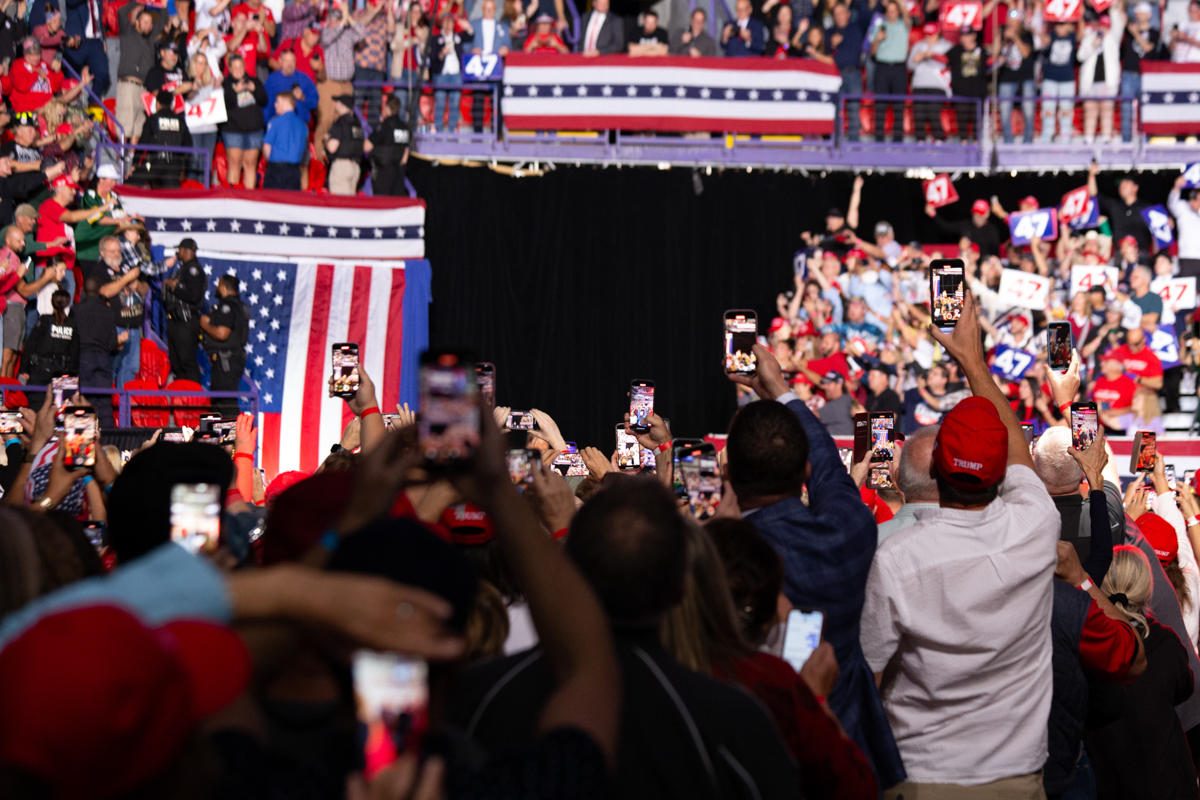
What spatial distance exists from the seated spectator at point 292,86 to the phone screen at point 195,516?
33.5 feet

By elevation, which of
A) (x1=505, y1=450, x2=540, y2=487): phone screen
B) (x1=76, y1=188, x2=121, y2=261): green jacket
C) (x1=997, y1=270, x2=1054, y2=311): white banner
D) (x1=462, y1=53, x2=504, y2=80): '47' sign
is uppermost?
(x1=462, y1=53, x2=504, y2=80): '47' sign

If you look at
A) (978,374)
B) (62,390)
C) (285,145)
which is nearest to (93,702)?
(978,374)

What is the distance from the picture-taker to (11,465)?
20.8 feet

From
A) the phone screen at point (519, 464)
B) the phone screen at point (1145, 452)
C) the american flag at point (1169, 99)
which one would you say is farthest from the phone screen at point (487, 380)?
the american flag at point (1169, 99)

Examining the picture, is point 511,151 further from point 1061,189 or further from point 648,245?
point 1061,189

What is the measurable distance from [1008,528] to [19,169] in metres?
9.90

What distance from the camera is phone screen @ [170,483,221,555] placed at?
1.63m

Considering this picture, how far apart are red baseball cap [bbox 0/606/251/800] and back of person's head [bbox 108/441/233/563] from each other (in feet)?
2.82

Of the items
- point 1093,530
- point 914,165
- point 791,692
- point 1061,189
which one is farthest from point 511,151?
point 791,692

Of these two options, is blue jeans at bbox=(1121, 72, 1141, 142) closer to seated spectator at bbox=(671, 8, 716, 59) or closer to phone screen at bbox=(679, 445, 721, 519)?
seated spectator at bbox=(671, 8, 716, 59)

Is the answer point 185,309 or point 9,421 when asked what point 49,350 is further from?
point 9,421

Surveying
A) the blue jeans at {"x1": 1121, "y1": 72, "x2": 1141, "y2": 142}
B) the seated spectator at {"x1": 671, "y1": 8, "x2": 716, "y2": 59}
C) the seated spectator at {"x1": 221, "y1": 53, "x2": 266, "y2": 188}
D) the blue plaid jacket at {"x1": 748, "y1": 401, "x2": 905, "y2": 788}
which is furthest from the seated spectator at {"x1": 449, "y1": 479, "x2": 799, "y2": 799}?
the blue jeans at {"x1": 1121, "y1": 72, "x2": 1141, "y2": 142}

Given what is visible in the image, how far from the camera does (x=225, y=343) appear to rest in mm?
9695

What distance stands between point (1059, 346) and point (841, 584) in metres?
1.82
